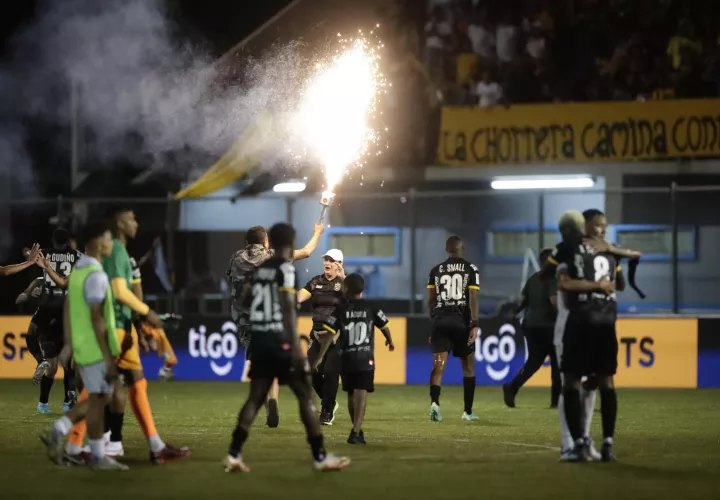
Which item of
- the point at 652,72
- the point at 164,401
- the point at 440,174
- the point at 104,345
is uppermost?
the point at 652,72

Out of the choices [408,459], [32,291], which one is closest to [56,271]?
[32,291]

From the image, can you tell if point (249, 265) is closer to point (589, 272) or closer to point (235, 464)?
point (235, 464)

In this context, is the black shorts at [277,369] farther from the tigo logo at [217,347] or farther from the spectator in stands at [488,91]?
the spectator in stands at [488,91]

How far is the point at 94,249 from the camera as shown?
10.7m

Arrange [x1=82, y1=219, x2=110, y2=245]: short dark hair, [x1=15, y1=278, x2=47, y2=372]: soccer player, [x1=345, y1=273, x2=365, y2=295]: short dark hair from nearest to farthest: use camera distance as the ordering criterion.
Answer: [x1=82, y1=219, x2=110, y2=245]: short dark hair → [x1=345, y1=273, x2=365, y2=295]: short dark hair → [x1=15, y1=278, x2=47, y2=372]: soccer player

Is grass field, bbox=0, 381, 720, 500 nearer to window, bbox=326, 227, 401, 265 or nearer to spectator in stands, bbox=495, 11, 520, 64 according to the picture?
window, bbox=326, 227, 401, 265

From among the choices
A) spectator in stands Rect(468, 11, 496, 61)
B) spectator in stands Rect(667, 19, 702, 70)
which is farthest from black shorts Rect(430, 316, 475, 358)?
spectator in stands Rect(468, 11, 496, 61)

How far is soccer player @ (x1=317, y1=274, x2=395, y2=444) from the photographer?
13109 mm

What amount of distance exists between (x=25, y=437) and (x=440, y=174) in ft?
44.1

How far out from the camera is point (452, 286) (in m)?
16.3

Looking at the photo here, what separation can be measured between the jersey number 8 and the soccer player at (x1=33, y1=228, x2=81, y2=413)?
464 centimetres

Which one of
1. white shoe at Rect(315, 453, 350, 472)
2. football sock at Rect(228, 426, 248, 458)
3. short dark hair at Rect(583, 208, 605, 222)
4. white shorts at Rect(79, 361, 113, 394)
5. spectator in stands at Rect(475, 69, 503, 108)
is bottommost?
white shoe at Rect(315, 453, 350, 472)

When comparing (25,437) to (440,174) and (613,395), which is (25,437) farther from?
(440,174)

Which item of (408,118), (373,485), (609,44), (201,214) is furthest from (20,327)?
(373,485)
